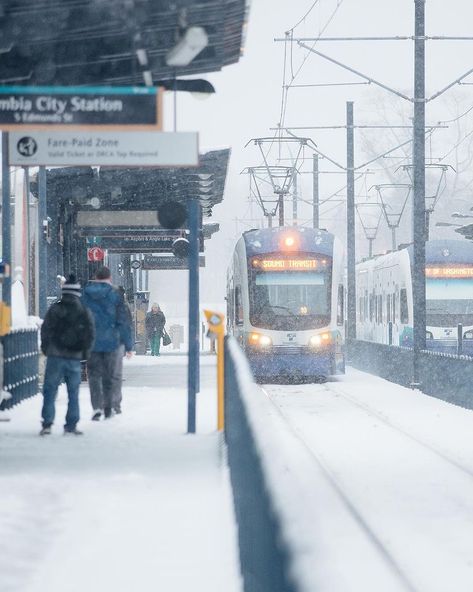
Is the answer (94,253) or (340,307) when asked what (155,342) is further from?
(340,307)

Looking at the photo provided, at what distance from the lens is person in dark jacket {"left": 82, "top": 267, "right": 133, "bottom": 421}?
44.1ft

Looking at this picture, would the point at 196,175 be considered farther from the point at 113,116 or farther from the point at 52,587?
the point at 52,587

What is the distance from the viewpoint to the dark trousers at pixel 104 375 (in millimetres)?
13500

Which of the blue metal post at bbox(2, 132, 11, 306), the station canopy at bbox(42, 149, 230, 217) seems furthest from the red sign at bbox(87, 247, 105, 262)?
the blue metal post at bbox(2, 132, 11, 306)

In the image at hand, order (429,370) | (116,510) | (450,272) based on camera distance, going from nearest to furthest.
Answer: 1. (116,510)
2. (429,370)
3. (450,272)

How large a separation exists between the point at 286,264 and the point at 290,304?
0.77 meters

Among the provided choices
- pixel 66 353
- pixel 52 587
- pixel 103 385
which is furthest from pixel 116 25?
pixel 52 587

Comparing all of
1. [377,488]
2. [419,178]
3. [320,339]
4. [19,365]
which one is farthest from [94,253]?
[377,488]

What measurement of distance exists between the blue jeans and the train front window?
41.0 feet

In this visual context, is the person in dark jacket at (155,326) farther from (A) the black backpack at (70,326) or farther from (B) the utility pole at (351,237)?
(A) the black backpack at (70,326)

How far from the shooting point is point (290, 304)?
2480 cm

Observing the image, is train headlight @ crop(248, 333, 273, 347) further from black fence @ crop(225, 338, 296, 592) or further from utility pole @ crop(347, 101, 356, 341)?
black fence @ crop(225, 338, 296, 592)

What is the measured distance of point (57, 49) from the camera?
11398mm

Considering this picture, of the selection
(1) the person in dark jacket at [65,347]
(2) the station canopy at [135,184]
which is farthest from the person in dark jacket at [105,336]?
(2) the station canopy at [135,184]
